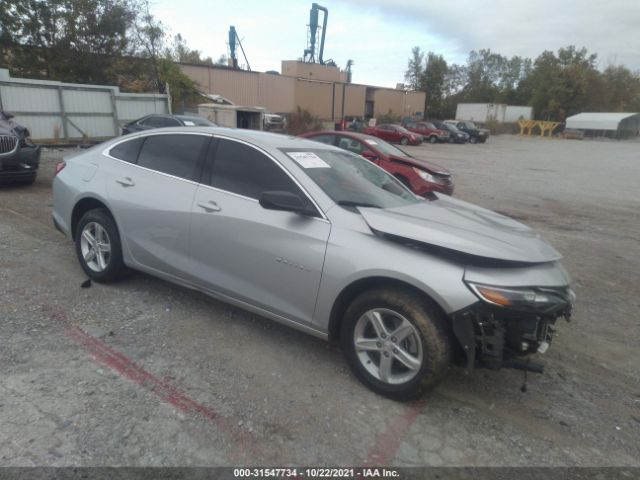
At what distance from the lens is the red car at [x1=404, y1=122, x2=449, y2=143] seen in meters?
34.2

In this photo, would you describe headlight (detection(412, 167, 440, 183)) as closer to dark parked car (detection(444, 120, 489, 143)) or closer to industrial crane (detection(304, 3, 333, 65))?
dark parked car (detection(444, 120, 489, 143))

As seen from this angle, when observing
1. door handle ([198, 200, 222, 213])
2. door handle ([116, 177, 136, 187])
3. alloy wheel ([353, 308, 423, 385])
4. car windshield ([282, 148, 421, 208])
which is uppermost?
car windshield ([282, 148, 421, 208])

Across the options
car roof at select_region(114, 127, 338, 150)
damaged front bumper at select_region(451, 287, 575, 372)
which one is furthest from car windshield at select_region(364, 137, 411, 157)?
Result: damaged front bumper at select_region(451, 287, 575, 372)

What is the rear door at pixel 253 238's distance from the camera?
120 inches

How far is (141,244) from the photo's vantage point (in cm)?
390

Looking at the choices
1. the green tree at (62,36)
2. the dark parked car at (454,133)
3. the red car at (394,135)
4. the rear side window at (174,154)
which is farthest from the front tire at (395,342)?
the dark parked car at (454,133)

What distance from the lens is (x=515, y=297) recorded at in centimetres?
254

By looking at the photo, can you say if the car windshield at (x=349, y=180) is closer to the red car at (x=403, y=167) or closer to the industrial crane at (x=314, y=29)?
the red car at (x=403, y=167)

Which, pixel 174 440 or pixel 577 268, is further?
pixel 577 268

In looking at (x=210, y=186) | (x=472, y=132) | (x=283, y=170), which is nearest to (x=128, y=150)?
(x=210, y=186)

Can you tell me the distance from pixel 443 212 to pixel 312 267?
1.23 metres

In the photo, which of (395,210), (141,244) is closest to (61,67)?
(141,244)

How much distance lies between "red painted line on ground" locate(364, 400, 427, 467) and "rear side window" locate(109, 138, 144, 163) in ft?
10.5

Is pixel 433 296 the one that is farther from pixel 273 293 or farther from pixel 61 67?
pixel 61 67
